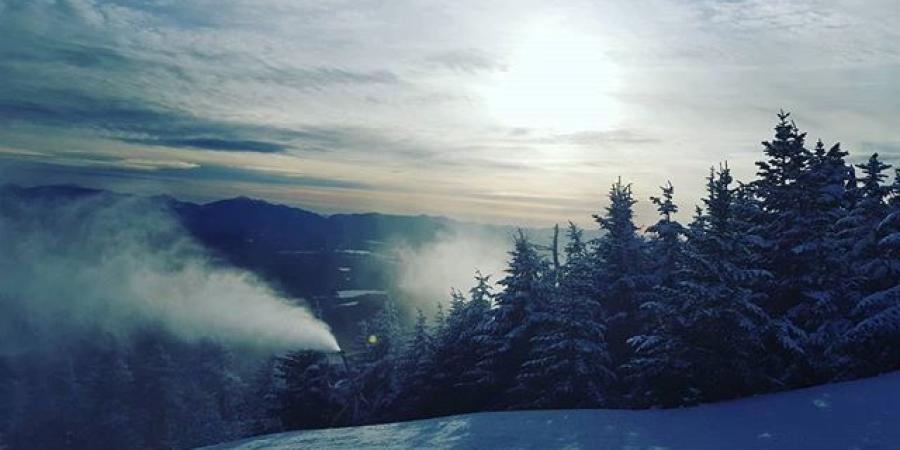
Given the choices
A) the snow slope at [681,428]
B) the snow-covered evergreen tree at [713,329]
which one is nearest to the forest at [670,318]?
the snow-covered evergreen tree at [713,329]

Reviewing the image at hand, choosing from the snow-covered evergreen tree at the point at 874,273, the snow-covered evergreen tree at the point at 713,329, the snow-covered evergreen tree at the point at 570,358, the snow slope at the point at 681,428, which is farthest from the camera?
the snow-covered evergreen tree at the point at 570,358

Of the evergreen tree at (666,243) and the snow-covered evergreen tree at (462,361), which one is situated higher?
the evergreen tree at (666,243)

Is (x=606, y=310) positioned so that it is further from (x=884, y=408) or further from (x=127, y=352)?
(x=127, y=352)

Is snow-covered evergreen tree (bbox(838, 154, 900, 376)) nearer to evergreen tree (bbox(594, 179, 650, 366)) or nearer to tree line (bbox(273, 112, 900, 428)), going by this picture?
tree line (bbox(273, 112, 900, 428))

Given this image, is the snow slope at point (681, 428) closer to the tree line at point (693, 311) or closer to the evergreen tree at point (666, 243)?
the tree line at point (693, 311)

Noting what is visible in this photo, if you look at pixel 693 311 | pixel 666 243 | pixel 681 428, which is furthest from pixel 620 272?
pixel 681 428

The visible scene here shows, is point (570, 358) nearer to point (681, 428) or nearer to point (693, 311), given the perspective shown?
point (693, 311)

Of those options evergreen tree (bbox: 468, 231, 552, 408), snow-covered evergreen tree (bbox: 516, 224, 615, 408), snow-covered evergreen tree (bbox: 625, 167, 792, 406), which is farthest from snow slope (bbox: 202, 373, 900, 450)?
evergreen tree (bbox: 468, 231, 552, 408)
